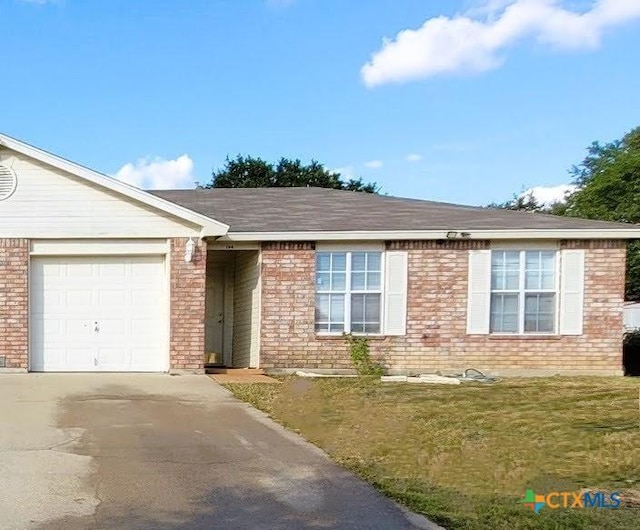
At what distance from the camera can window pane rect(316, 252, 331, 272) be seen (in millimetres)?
13266

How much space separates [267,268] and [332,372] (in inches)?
96.3

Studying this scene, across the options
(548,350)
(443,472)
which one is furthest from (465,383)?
(443,472)

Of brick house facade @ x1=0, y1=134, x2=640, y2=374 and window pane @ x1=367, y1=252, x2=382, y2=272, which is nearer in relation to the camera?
brick house facade @ x1=0, y1=134, x2=640, y2=374

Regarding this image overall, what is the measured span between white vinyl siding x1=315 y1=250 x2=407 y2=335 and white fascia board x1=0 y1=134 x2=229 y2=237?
7.54 feet

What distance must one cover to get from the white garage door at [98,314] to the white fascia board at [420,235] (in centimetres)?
185

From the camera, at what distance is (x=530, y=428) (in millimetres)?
7781

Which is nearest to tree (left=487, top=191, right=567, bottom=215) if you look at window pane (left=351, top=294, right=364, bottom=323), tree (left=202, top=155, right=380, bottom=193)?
tree (left=202, top=155, right=380, bottom=193)

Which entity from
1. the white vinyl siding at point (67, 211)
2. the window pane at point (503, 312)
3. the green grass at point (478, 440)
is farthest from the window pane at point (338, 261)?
the window pane at point (503, 312)

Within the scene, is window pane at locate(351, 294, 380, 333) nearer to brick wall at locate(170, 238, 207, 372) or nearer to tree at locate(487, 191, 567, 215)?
brick wall at locate(170, 238, 207, 372)

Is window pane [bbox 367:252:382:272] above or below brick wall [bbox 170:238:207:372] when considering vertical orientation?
above

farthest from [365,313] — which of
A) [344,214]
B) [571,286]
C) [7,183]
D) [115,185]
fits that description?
[7,183]

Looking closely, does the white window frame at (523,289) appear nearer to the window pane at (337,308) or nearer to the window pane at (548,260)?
the window pane at (548,260)

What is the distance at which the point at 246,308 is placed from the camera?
570 inches

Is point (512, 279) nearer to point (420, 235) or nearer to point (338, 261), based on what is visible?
point (420, 235)
